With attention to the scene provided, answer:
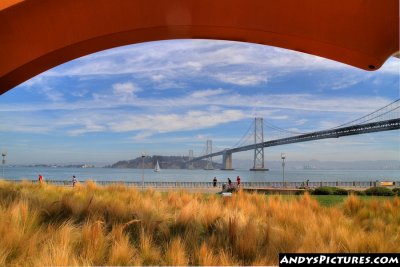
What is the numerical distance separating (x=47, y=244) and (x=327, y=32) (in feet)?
9.26

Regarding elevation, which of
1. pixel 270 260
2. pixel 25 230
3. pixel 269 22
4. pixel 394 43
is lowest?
pixel 270 260

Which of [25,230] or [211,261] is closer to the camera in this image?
[211,261]

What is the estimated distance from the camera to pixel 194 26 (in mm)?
3242

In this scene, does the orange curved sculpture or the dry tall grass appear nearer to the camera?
the orange curved sculpture

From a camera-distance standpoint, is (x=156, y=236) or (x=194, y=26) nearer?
(x=194, y=26)

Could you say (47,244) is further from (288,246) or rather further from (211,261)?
(288,246)

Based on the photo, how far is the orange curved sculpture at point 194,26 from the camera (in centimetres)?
284

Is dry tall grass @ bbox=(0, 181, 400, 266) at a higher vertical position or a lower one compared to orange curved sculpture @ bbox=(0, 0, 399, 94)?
lower

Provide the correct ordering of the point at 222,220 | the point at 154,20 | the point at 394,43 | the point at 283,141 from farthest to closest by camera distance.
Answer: the point at 283,141, the point at 222,220, the point at 154,20, the point at 394,43

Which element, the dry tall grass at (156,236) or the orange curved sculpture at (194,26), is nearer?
the orange curved sculpture at (194,26)

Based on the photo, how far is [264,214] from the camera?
5.47 meters

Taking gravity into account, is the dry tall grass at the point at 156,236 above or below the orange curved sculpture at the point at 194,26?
below

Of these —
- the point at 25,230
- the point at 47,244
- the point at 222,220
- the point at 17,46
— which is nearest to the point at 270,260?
the point at 222,220

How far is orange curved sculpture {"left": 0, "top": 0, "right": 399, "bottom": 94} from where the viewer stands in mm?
2844
